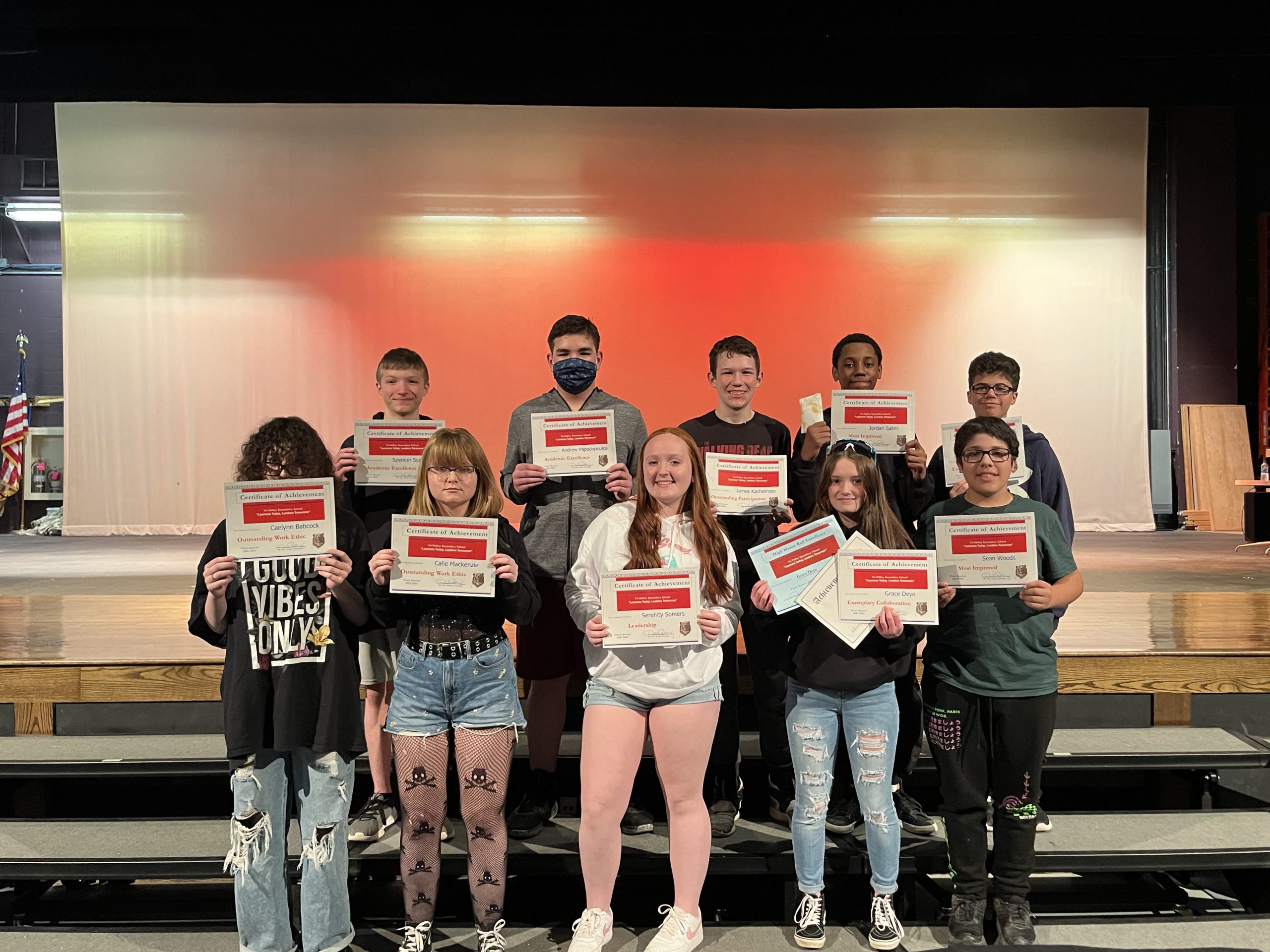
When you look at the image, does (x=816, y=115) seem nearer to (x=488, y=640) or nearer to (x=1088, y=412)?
(x=1088, y=412)

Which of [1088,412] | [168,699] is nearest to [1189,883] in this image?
[168,699]

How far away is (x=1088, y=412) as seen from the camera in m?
10.2

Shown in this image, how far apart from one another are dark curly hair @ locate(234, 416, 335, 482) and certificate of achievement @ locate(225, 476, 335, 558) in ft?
0.22

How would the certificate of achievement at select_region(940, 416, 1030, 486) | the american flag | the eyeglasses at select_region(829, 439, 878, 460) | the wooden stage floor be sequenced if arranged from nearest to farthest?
1. the eyeglasses at select_region(829, 439, 878, 460)
2. the certificate of achievement at select_region(940, 416, 1030, 486)
3. the wooden stage floor
4. the american flag

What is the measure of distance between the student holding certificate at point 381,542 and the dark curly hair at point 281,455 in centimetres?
37

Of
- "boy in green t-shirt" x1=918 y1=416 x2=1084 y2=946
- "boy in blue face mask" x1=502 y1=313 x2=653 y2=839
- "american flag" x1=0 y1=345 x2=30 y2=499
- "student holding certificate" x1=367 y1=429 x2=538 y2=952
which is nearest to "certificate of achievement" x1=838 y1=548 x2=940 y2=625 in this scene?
"boy in green t-shirt" x1=918 y1=416 x2=1084 y2=946

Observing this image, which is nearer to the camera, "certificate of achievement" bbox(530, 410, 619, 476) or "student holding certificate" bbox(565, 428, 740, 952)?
"student holding certificate" bbox(565, 428, 740, 952)

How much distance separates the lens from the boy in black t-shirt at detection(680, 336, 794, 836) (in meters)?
3.00

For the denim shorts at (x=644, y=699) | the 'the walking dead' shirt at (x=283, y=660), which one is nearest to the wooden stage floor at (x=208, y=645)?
the 'the walking dead' shirt at (x=283, y=660)

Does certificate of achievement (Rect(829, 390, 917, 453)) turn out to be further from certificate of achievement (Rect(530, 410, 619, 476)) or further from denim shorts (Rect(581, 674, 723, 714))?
denim shorts (Rect(581, 674, 723, 714))

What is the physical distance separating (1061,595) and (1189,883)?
145 centimetres

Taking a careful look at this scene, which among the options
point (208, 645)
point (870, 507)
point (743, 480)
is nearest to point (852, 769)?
point (870, 507)

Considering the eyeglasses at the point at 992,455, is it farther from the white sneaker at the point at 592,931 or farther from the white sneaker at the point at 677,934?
the white sneaker at the point at 592,931

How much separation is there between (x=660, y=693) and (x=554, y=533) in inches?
27.2
